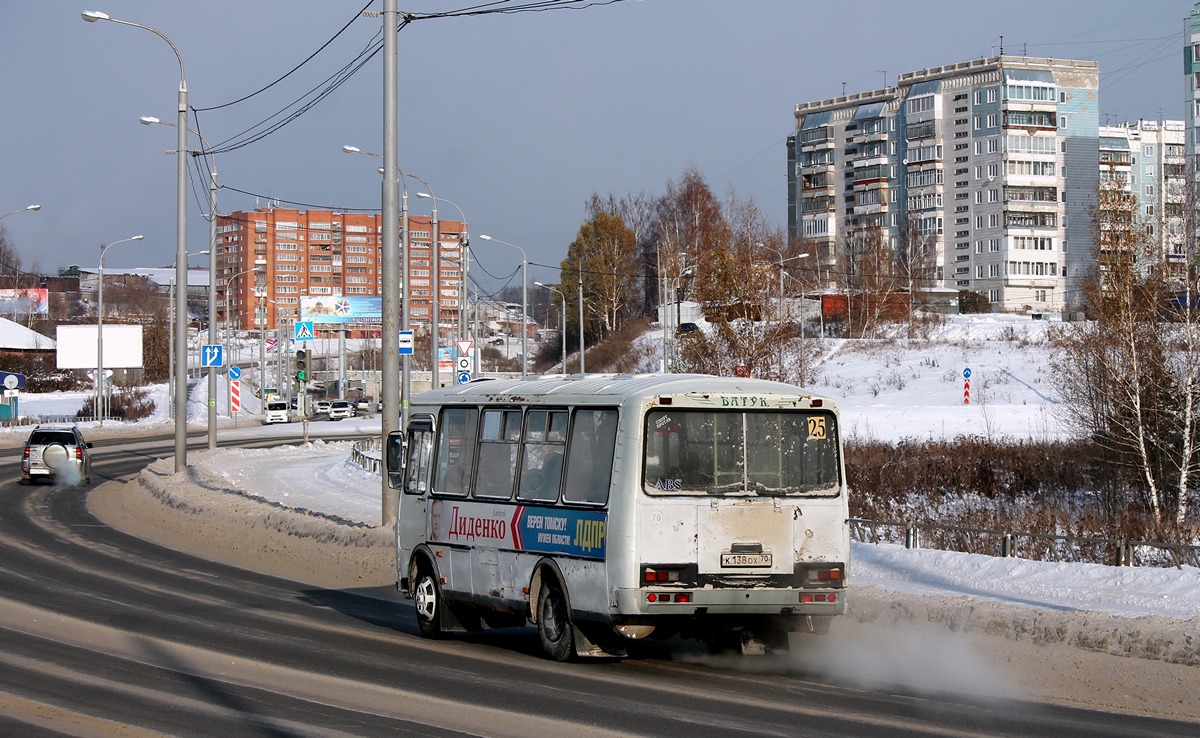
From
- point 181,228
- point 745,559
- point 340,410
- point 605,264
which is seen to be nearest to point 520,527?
point 745,559

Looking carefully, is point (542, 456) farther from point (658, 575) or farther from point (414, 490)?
point (414, 490)

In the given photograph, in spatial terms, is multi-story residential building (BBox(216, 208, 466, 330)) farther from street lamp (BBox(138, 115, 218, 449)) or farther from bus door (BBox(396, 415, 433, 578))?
bus door (BBox(396, 415, 433, 578))

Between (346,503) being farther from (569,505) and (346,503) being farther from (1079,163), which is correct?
(1079,163)

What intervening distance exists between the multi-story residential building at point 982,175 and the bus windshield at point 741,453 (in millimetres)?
103070

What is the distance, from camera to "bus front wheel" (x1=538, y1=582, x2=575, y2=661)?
11.9m

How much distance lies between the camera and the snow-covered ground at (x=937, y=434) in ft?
50.5

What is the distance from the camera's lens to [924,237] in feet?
405

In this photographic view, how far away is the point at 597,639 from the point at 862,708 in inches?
110

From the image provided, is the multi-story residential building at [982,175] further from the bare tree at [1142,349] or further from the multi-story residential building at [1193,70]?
the bare tree at [1142,349]

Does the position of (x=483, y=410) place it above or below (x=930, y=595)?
above

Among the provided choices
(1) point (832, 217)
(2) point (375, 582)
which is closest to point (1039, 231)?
(1) point (832, 217)

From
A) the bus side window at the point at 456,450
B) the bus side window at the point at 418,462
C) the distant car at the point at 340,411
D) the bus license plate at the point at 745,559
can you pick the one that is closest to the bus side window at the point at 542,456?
the bus side window at the point at 456,450

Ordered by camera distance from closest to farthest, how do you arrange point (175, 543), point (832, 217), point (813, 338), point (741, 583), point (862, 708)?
point (862, 708), point (741, 583), point (175, 543), point (813, 338), point (832, 217)

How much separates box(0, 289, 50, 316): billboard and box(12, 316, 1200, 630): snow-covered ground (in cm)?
4179
